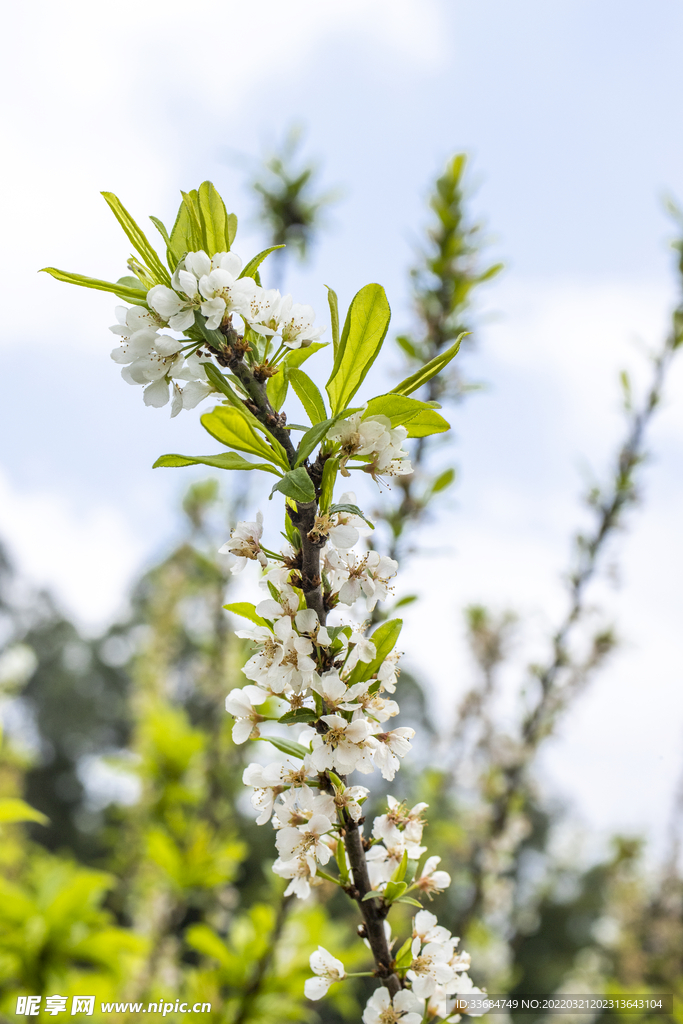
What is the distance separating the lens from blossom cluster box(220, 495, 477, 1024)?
28.2 inches

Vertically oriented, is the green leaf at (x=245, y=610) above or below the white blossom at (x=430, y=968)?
above

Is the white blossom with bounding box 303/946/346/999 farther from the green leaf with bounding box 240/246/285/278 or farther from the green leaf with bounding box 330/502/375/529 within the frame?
the green leaf with bounding box 240/246/285/278

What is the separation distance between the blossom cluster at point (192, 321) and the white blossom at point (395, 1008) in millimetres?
738

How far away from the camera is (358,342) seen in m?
0.76

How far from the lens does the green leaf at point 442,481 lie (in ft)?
6.06

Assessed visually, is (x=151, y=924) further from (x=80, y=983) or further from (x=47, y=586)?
(x=47, y=586)

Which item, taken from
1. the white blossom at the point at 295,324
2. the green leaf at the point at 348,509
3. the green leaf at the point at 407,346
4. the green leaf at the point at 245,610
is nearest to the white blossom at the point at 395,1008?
the green leaf at the point at 245,610

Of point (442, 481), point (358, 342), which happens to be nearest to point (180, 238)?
point (358, 342)

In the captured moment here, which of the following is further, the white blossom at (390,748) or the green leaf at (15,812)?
the green leaf at (15,812)

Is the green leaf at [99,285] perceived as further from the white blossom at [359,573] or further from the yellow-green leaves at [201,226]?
the white blossom at [359,573]

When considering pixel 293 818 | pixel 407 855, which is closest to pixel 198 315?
pixel 293 818

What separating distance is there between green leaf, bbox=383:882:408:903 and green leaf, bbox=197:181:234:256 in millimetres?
821

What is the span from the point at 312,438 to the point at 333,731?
336 mm

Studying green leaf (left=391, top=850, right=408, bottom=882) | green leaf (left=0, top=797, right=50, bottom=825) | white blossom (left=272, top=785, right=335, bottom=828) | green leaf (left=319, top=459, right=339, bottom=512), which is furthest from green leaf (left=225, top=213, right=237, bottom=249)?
green leaf (left=0, top=797, right=50, bottom=825)
